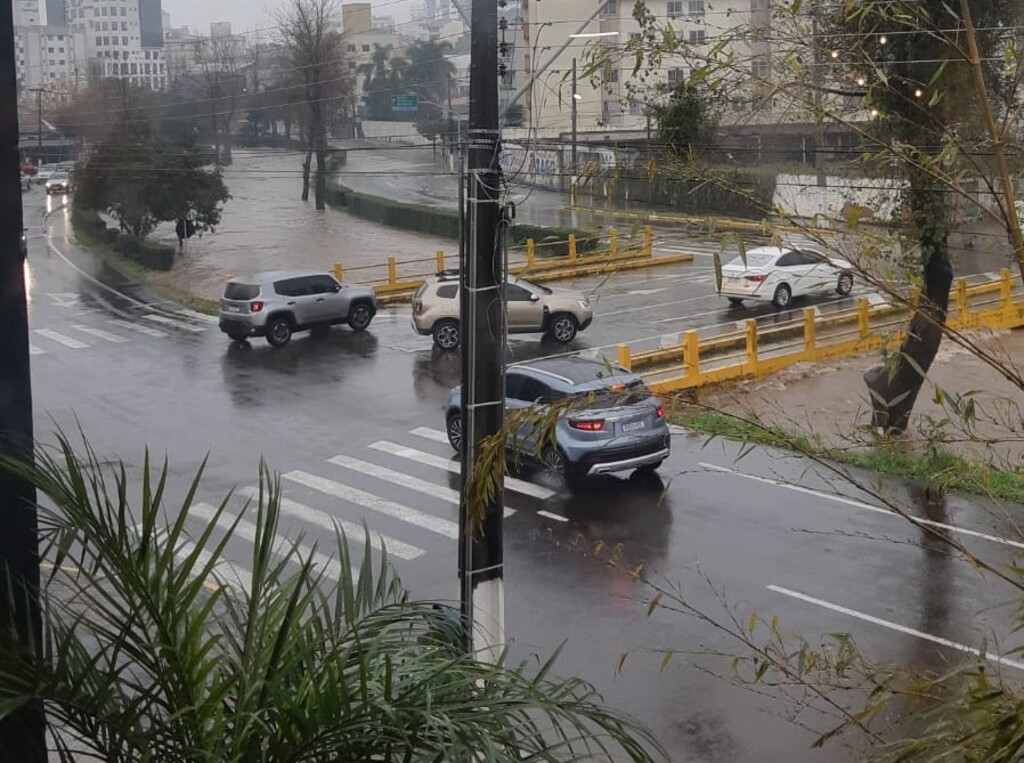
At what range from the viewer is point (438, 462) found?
16797 millimetres

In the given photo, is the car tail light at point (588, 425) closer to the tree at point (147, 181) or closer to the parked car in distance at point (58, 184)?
the tree at point (147, 181)

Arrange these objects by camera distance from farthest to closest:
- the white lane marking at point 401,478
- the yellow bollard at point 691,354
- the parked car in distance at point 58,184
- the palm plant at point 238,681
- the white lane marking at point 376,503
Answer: the parked car in distance at point 58,184
the yellow bollard at point 691,354
the white lane marking at point 401,478
the white lane marking at point 376,503
the palm plant at point 238,681

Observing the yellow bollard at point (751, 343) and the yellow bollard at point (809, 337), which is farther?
the yellow bollard at point (809, 337)

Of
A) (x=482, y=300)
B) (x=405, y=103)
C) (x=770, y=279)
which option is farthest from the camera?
(x=405, y=103)

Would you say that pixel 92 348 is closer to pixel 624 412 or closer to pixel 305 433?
pixel 305 433

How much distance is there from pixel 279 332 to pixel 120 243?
16.7m

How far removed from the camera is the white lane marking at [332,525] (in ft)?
44.0

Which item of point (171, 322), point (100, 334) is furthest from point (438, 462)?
point (171, 322)

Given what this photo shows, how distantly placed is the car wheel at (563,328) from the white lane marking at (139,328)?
26.9ft

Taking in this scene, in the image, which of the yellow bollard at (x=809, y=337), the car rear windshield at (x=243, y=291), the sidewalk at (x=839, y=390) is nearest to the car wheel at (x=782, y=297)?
the sidewalk at (x=839, y=390)

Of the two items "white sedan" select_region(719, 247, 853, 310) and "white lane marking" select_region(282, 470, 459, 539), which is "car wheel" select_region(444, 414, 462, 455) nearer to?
"white lane marking" select_region(282, 470, 459, 539)

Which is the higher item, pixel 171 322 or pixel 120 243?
pixel 120 243

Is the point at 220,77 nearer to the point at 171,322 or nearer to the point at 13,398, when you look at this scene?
the point at 171,322

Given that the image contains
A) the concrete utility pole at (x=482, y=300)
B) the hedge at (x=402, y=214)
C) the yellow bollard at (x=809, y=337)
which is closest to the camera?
the concrete utility pole at (x=482, y=300)
